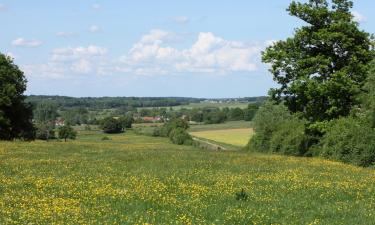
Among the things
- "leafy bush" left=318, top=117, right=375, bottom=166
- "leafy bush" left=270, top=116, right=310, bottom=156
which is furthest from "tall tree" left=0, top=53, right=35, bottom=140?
"leafy bush" left=318, top=117, right=375, bottom=166

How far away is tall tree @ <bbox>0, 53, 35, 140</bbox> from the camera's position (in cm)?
7488

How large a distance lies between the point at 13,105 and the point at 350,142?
55.7m

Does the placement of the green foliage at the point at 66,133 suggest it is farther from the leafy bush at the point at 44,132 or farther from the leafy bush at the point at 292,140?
the leafy bush at the point at 292,140

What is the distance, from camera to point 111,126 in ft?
535

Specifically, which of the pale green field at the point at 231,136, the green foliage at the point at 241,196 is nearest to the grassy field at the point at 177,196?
the green foliage at the point at 241,196

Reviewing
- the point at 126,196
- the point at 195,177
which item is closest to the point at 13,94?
the point at 195,177

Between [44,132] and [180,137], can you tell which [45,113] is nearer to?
[44,132]

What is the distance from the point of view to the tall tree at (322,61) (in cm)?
4425

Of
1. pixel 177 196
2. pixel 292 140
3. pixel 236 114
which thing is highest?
pixel 177 196

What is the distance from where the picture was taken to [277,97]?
159 ft

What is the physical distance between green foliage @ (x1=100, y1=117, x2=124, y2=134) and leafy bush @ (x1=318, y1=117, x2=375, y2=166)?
124 metres

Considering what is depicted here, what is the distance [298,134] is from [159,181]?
30.1m

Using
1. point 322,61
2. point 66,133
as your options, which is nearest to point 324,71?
point 322,61

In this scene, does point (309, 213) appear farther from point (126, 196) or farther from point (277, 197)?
point (126, 196)
